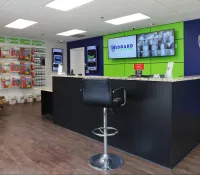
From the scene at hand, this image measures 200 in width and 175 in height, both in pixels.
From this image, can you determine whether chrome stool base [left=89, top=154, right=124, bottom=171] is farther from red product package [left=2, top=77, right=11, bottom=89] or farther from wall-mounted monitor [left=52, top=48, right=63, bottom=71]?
wall-mounted monitor [left=52, top=48, right=63, bottom=71]

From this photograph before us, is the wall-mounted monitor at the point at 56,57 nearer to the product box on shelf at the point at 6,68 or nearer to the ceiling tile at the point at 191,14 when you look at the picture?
the product box on shelf at the point at 6,68

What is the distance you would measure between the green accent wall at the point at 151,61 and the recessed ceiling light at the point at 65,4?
9.25 ft

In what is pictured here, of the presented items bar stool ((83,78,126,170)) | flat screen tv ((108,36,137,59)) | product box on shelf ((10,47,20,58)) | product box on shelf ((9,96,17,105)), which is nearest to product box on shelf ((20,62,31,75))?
product box on shelf ((10,47,20,58))

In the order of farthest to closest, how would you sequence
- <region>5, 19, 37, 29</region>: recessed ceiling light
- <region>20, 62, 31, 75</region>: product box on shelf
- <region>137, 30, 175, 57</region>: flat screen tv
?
1. <region>20, 62, 31, 75</region>: product box on shelf
2. <region>137, 30, 175, 57</region>: flat screen tv
3. <region>5, 19, 37, 29</region>: recessed ceiling light

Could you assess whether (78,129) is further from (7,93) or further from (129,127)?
(7,93)

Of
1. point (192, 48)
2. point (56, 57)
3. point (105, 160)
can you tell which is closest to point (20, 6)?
point (105, 160)

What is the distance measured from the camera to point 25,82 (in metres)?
7.89

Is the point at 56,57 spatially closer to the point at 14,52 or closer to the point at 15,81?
the point at 14,52

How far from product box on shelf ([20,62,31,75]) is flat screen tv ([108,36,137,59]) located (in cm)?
338

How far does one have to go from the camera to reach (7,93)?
25.0 ft

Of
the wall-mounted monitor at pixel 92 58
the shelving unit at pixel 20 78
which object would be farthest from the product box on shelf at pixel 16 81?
the wall-mounted monitor at pixel 92 58

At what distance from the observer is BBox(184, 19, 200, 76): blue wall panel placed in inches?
207

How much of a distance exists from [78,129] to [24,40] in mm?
5525

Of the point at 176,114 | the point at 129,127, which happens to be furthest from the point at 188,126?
the point at 129,127
